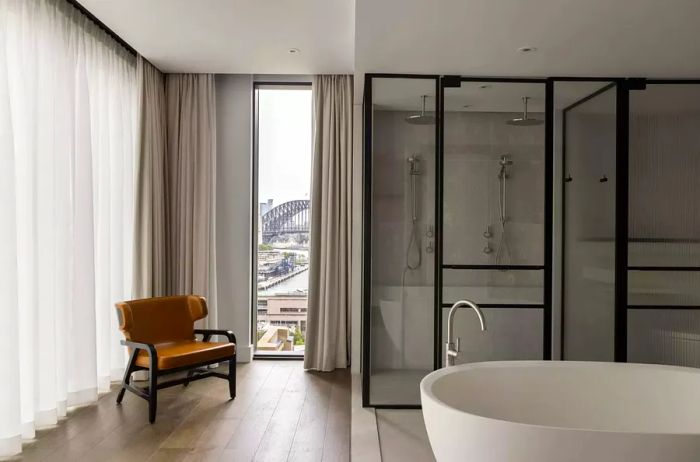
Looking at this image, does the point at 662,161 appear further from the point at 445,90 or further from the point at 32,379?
the point at 32,379

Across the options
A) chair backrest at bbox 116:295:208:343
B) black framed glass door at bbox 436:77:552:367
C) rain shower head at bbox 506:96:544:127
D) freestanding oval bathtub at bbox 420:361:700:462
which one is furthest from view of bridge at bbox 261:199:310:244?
freestanding oval bathtub at bbox 420:361:700:462

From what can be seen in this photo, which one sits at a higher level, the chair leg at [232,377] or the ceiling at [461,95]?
the ceiling at [461,95]

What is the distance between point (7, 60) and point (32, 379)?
1769mm

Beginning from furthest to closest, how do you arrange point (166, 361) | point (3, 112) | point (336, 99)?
1. point (336, 99)
2. point (166, 361)
3. point (3, 112)

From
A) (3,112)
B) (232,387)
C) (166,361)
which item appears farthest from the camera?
(232,387)

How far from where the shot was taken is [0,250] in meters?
2.87

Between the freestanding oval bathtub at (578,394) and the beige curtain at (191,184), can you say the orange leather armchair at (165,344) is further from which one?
the freestanding oval bathtub at (578,394)

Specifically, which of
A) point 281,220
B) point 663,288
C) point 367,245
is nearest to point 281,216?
point 281,220

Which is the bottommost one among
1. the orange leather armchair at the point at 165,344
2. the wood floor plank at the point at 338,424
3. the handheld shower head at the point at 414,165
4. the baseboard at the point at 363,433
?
the wood floor plank at the point at 338,424

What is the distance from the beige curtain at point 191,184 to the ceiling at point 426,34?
16.6 inches

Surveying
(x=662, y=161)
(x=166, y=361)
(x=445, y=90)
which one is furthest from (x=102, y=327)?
(x=662, y=161)

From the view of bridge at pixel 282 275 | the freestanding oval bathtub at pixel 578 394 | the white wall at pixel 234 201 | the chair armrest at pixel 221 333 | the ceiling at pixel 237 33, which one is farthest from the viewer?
the view of bridge at pixel 282 275

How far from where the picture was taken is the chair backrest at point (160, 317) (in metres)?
3.77

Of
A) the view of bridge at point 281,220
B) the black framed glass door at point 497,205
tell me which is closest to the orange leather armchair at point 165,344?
the view of bridge at point 281,220
